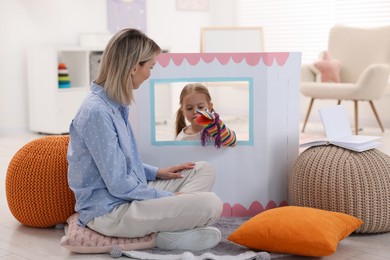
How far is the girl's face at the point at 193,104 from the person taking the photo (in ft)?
8.40

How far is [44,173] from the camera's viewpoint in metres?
2.30

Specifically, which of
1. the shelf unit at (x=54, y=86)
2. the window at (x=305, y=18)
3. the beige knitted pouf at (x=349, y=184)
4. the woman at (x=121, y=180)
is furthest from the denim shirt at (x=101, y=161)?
the window at (x=305, y=18)

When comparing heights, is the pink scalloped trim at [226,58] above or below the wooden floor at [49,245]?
above

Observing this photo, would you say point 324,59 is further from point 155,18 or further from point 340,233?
point 340,233

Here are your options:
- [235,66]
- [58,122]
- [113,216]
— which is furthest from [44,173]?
[58,122]

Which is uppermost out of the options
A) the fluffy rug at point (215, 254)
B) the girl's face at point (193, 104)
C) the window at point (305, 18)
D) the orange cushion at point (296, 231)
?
the window at point (305, 18)

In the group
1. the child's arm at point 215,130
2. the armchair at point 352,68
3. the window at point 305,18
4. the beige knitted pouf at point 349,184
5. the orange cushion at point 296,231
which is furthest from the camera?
the window at point 305,18

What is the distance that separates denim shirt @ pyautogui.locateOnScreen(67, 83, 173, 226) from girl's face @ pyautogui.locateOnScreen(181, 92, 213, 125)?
0.46 metres

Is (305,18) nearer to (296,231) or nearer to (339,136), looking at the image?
(339,136)

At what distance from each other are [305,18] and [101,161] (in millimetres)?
4364

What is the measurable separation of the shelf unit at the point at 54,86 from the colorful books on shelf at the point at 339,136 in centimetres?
286

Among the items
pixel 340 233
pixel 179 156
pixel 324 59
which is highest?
pixel 324 59

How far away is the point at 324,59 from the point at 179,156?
9.51ft

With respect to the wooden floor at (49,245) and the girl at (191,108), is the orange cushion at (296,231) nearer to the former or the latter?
the wooden floor at (49,245)
